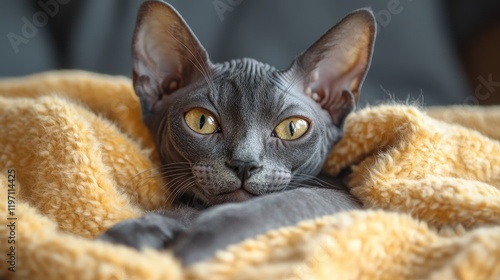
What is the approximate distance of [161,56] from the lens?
4.20 ft

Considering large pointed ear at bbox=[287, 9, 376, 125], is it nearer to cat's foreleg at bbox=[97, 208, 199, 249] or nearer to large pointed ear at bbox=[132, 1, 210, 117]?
large pointed ear at bbox=[132, 1, 210, 117]

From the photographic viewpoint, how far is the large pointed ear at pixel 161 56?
3.94ft

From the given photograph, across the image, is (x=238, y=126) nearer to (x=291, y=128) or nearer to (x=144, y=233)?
(x=291, y=128)

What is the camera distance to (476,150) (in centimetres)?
119

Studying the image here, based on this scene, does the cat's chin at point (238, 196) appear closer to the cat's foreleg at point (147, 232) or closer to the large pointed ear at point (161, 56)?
the cat's foreleg at point (147, 232)

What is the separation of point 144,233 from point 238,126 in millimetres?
332

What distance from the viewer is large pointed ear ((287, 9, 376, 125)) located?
1189mm

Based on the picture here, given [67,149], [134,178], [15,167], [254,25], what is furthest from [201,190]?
[254,25]

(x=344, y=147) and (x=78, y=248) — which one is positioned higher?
(x=78, y=248)

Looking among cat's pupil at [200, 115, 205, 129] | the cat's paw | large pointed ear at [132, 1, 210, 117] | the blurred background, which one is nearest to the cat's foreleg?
the cat's paw

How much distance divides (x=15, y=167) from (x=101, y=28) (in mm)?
936

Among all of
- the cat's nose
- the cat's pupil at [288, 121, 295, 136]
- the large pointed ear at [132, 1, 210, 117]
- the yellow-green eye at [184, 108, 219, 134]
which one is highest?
the large pointed ear at [132, 1, 210, 117]

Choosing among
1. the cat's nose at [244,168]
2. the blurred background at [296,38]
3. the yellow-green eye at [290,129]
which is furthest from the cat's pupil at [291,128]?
the blurred background at [296,38]

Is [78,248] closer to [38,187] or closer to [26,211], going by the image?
[26,211]
